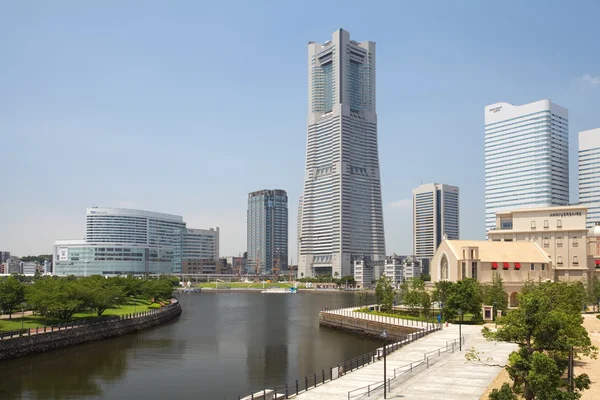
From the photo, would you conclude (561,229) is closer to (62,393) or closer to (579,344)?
(579,344)

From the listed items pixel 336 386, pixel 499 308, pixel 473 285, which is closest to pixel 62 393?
pixel 336 386

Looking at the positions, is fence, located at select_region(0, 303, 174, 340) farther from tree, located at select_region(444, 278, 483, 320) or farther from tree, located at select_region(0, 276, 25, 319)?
tree, located at select_region(444, 278, 483, 320)

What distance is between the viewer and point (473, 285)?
90125 mm

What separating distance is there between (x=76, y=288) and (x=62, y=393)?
133 ft

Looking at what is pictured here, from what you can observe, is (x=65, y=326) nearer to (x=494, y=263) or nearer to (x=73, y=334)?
(x=73, y=334)

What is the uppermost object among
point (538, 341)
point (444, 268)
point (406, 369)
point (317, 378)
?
point (444, 268)

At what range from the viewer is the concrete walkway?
41.7 metres

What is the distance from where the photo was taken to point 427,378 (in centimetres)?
4675

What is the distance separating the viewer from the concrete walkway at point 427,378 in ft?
137

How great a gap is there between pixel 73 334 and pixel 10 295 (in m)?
13.5

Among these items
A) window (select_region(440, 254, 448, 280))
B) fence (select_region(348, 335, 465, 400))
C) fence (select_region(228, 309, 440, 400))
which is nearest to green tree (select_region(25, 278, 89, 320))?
fence (select_region(228, 309, 440, 400))

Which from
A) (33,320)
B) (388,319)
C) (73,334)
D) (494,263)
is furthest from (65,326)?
(494,263)

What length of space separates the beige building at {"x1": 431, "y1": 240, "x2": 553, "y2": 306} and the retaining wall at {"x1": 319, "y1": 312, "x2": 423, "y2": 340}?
93.1 ft

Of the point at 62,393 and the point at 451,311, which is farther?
the point at 451,311
